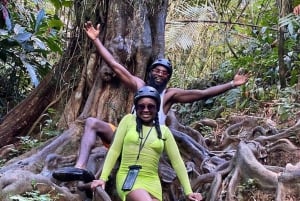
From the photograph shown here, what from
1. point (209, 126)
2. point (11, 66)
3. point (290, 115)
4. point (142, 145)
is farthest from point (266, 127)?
point (11, 66)

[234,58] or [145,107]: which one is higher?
[234,58]

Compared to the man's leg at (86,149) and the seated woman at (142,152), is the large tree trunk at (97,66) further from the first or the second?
the seated woman at (142,152)

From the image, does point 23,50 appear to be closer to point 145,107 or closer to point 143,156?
point 145,107

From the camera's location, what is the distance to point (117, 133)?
3.81 m

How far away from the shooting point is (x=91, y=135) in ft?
14.3

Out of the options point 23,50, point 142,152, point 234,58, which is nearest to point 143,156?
point 142,152

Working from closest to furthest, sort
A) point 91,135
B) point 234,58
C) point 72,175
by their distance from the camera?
point 72,175 < point 91,135 < point 234,58

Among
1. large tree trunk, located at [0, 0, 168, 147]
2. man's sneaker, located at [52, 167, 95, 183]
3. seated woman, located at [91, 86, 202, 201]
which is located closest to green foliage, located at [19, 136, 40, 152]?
large tree trunk, located at [0, 0, 168, 147]

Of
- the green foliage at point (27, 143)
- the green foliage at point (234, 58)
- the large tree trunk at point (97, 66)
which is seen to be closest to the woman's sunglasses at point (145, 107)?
the large tree trunk at point (97, 66)

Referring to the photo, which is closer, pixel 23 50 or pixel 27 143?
pixel 27 143

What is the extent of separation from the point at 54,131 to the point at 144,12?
1.57m

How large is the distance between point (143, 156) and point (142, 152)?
0.10 ft

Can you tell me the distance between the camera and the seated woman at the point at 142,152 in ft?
11.7

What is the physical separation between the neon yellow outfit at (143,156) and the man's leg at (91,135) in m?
0.47
